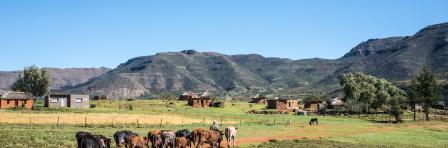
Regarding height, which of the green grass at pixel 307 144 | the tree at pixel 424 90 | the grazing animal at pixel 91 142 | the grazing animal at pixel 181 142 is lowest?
the green grass at pixel 307 144

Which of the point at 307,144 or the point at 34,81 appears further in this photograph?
the point at 34,81

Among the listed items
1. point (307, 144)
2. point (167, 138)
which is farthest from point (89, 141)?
point (307, 144)

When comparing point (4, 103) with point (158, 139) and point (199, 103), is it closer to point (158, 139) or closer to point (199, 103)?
point (199, 103)

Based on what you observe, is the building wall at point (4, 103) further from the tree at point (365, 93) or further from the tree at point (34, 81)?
the tree at point (365, 93)

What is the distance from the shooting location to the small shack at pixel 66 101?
98.4 metres

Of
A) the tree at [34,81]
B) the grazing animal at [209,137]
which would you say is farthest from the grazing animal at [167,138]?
the tree at [34,81]

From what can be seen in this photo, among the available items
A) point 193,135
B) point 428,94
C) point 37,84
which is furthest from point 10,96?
point 428,94

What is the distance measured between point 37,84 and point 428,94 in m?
93.3

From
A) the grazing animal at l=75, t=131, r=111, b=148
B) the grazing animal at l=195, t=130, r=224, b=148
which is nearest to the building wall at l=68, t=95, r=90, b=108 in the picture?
the grazing animal at l=195, t=130, r=224, b=148

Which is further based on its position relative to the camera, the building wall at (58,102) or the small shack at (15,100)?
the building wall at (58,102)

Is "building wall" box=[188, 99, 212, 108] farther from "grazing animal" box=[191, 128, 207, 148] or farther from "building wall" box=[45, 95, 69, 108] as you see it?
→ "grazing animal" box=[191, 128, 207, 148]

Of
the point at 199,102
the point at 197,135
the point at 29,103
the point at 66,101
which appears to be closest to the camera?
the point at 197,135

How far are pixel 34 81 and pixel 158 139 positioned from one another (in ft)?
351

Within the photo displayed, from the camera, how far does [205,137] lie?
37562mm
